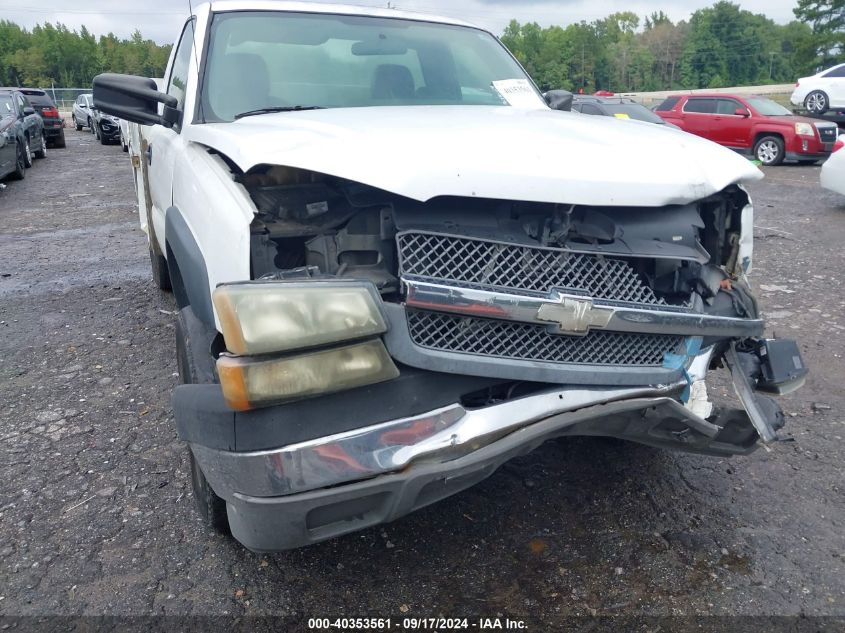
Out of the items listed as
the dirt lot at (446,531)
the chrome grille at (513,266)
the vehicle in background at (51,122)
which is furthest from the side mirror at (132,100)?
the vehicle in background at (51,122)

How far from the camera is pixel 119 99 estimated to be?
3037 mm

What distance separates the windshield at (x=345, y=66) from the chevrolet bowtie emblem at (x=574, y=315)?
5.49 ft

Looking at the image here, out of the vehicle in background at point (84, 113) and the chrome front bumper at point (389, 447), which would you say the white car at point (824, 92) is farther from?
the vehicle in background at point (84, 113)

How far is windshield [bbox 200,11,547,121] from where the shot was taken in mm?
3160

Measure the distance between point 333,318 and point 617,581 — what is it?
4.53ft

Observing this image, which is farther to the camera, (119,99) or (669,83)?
(669,83)

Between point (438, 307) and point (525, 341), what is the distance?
0.30m

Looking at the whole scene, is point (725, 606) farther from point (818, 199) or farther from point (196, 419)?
point (818, 199)

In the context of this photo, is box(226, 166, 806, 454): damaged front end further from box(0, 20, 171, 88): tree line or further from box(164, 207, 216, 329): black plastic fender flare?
box(0, 20, 171, 88): tree line

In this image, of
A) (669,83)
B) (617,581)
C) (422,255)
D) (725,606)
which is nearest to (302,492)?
(422,255)

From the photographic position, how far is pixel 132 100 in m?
3.10

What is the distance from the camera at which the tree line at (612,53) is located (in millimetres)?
77562

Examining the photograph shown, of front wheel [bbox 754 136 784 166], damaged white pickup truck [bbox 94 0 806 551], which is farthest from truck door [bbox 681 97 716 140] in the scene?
damaged white pickup truck [bbox 94 0 806 551]

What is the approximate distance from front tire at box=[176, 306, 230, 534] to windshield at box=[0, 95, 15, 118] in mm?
12365
